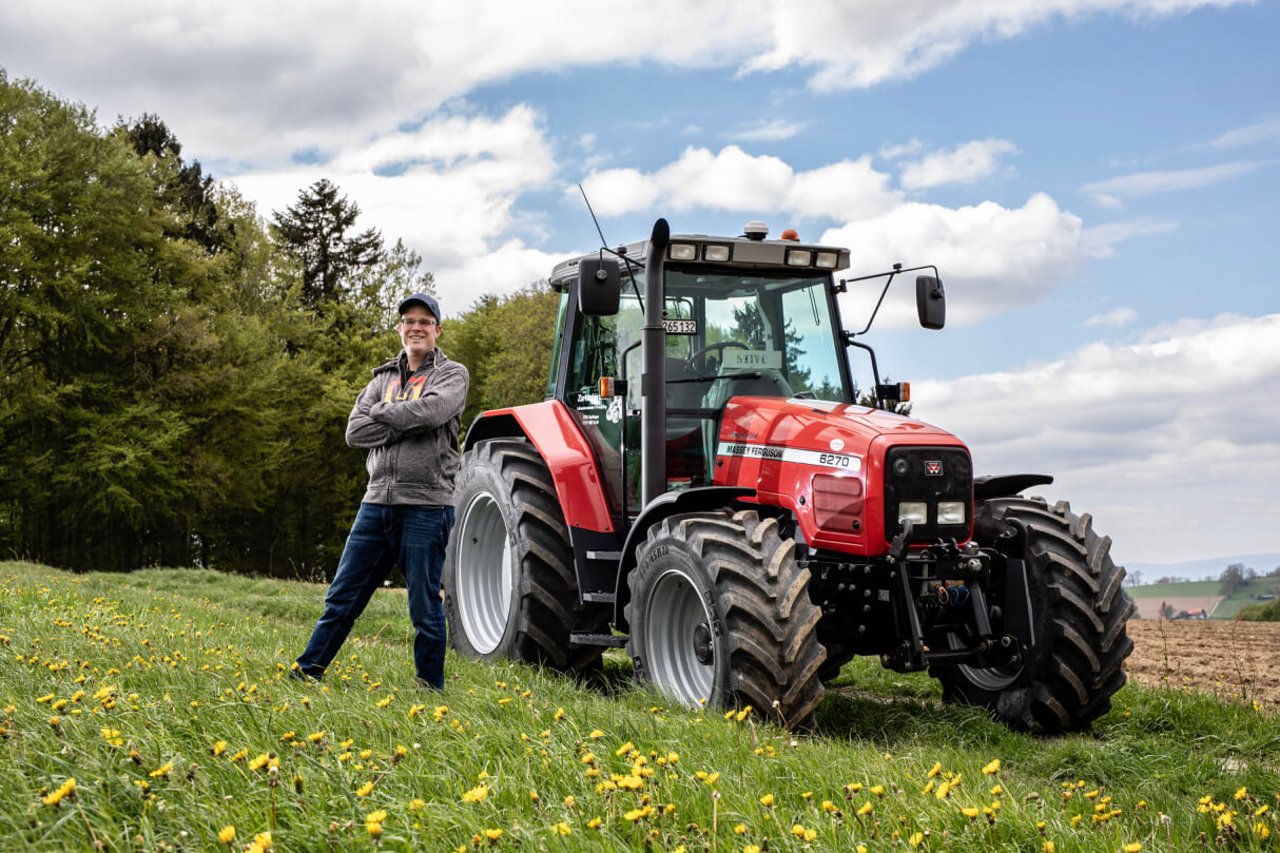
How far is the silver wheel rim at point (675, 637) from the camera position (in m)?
6.15

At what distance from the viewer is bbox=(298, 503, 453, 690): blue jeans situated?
5988mm

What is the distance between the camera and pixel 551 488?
773cm

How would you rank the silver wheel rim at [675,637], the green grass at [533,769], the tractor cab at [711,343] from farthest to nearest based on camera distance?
the tractor cab at [711,343] < the silver wheel rim at [675,637] < the green grass at [533,769]

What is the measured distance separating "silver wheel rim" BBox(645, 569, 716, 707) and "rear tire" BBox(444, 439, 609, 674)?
1.31m

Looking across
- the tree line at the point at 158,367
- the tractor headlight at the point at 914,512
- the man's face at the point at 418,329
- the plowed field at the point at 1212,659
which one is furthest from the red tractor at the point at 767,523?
the tree line at the point at 158,367

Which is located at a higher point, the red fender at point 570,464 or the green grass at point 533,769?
the red fender at point 570,464

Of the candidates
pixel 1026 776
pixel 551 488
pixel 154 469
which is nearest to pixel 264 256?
pixel 154 469

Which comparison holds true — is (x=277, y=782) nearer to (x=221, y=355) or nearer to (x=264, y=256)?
(x=221, y=355)

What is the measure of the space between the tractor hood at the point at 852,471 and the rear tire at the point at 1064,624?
0.46 metres

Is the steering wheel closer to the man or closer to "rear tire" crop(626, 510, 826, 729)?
"rear tire" crop(626, 510, 826, 729)

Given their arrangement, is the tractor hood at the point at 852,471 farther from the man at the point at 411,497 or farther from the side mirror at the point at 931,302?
the man at the point at 411,497

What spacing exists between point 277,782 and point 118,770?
767mm

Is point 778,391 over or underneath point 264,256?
underneath

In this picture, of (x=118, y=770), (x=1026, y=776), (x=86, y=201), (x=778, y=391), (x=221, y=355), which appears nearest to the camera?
(x=118, y=770)
